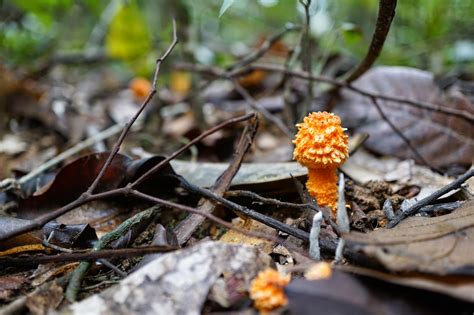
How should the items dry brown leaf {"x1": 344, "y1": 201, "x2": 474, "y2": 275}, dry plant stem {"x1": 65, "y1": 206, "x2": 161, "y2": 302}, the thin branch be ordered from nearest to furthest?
dry brown leaf {"x1": 344, "y1": 201, "x2": 474, "y2": 275} → dry plant stem {"x1": 65, "y1": 206, "x2": 161, "y2": 302} → the thin branch

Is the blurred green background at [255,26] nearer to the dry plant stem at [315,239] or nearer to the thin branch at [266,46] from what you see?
the thin branch at [266,46]

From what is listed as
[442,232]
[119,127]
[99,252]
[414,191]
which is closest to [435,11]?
[414,191]

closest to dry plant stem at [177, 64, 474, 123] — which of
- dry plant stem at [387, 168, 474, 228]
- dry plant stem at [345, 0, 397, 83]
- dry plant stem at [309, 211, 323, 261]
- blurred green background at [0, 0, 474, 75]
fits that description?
dry plant stem at [345, 0, 397, 83]

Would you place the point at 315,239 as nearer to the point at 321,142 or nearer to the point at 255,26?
the point at 321,142

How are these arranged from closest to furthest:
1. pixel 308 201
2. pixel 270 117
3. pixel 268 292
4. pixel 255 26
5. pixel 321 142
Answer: pixel 268 292
pixel 321 142
pixel 308 201
pixel 270 117
pixel 255 26

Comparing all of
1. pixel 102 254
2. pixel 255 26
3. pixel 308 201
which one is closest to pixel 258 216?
pixel 308 201

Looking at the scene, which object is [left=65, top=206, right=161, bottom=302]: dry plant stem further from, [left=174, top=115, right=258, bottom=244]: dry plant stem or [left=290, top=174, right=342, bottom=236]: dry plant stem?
[left=290, top=174, right=342, bottom=236]: dry plant stem

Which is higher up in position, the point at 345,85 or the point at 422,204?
the point at 345,85
